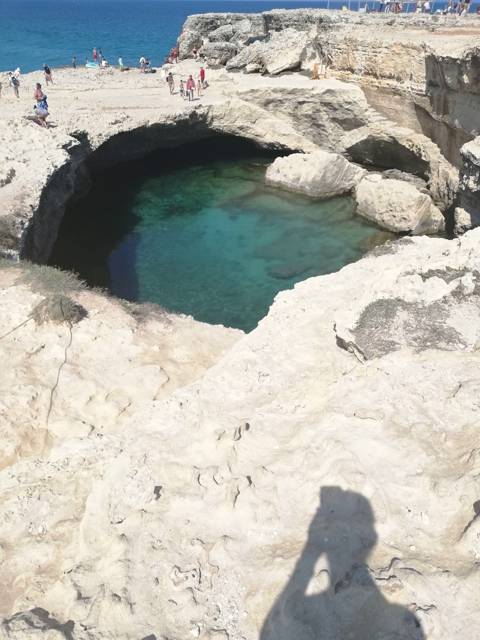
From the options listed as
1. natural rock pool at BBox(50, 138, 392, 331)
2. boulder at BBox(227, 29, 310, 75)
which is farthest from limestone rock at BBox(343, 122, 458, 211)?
boulder at BBox(227, 29, 310, 75)

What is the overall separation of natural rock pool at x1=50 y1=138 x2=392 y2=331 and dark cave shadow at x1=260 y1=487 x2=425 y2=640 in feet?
30.7

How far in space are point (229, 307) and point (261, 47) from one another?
64.8 feet

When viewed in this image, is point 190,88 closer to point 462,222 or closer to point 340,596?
point 462,222

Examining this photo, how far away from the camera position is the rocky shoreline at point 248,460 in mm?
3596

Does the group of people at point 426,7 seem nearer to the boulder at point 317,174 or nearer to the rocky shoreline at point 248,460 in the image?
the boulder at point 317,174

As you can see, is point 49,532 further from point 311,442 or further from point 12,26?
point 12,26

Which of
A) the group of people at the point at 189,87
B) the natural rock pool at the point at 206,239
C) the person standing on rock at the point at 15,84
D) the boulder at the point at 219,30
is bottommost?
the natural rock pool at the point at 206,239

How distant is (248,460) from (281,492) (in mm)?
606

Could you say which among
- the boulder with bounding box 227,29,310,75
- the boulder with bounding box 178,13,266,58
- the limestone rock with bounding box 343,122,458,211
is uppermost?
the boulder with bounding box 178,13,266,58

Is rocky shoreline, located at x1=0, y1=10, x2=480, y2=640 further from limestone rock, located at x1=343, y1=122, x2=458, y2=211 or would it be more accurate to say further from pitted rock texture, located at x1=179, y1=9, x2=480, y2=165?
limestone rock, located at x1=343, y1=122, x2=458, y2=211

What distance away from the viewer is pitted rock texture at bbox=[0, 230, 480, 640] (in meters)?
3.53

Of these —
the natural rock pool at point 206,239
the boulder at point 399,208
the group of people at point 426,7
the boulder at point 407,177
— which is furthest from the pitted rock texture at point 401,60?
the natural rock pool at point 206,239

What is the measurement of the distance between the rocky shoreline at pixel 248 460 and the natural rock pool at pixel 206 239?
440cm

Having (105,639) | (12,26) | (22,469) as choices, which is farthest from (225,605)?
(12,26)
